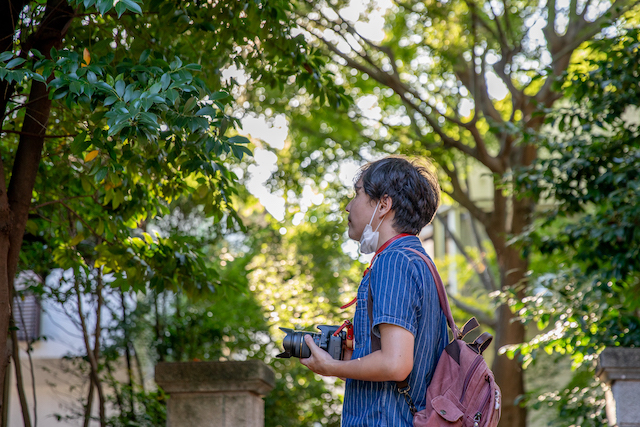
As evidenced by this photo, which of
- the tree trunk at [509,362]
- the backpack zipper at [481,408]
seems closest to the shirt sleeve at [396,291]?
the backpack zipper at [481,408]

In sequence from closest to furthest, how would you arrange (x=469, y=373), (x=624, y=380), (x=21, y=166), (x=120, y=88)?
(x=469, y=373) → (x=120, y=88) → (x=21, y=166) → (x=624, y=380)

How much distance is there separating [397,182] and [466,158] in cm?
1038

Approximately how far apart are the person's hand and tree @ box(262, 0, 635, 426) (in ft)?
21.8

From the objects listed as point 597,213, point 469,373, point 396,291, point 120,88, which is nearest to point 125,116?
point 120,88

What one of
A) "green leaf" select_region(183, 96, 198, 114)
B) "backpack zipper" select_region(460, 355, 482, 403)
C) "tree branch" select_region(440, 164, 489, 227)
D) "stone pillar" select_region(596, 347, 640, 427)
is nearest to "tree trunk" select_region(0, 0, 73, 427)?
"green leaf" select_region(183, 96, 198, 114)

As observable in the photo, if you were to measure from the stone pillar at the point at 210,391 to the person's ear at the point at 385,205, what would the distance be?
2484 mm

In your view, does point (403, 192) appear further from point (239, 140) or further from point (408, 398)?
point (239, 140)

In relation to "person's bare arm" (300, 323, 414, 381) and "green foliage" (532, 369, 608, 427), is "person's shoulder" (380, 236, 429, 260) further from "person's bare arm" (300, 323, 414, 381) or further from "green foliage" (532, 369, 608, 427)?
"green foliage" (532, 369, 608, 427)

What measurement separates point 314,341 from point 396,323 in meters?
0.37

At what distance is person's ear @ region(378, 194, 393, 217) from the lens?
2297 mm

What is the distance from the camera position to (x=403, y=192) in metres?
2.30

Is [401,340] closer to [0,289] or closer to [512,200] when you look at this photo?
[0,289]

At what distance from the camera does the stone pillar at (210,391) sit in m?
4.49

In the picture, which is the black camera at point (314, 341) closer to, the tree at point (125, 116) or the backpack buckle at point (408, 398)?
the backpack buckle at point (408, 398)
